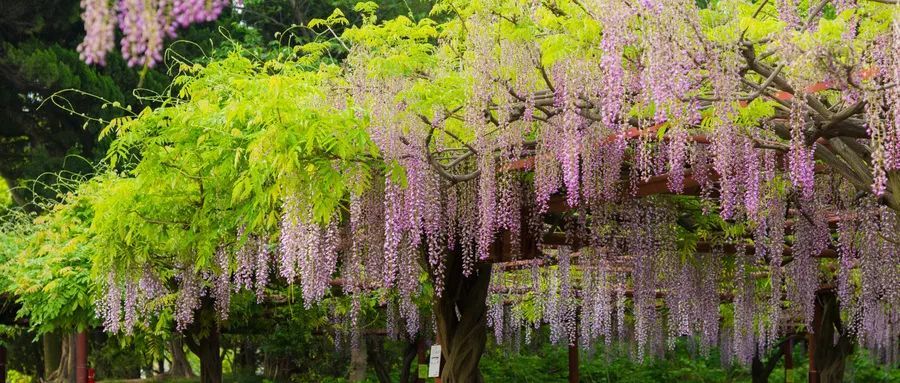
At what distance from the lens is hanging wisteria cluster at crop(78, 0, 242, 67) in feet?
6.81

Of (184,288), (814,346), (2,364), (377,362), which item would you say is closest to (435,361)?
(184,288)

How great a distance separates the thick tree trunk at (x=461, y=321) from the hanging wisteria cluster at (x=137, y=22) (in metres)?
6.79

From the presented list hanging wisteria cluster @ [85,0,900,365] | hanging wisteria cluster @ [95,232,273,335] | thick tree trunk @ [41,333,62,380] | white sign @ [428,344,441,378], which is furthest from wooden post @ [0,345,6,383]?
white sign @ [428,344,441,378]

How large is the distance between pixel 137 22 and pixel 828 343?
1283 centimetres

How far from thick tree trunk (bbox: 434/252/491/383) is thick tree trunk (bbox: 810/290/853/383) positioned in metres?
5.94

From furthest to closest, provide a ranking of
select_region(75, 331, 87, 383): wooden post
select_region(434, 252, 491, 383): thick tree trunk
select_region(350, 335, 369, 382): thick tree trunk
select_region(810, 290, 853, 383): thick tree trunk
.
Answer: select_region(350, 335, 369, 382): thick tree trunk
select_region(810, 290, 853, 383): thick tree trunk
select_region(75, 331, 87, 383): wooden post
select_region(434, 252, 491, 383): thick tree trunk

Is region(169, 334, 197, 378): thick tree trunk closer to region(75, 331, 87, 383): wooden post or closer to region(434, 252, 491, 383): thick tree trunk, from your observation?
region(75, 331, 87, 383): wooden post

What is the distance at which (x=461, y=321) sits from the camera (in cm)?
905

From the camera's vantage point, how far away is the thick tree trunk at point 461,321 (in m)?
8.95

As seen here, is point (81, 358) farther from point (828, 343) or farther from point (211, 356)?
point (828, 343)

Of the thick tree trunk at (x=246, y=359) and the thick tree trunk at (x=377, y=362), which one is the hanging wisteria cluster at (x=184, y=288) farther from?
the thick tree trunk at (x=246, y=359)

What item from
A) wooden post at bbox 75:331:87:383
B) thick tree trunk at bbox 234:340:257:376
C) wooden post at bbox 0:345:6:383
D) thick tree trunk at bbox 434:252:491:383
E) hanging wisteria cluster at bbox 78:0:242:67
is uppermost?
hanging wisteria cluster at bbox 78:0:242:67

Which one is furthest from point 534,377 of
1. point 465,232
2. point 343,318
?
point 465,232

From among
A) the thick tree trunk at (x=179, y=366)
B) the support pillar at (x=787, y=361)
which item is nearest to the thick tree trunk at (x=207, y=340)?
the support pillar at (x=787, y=361)
